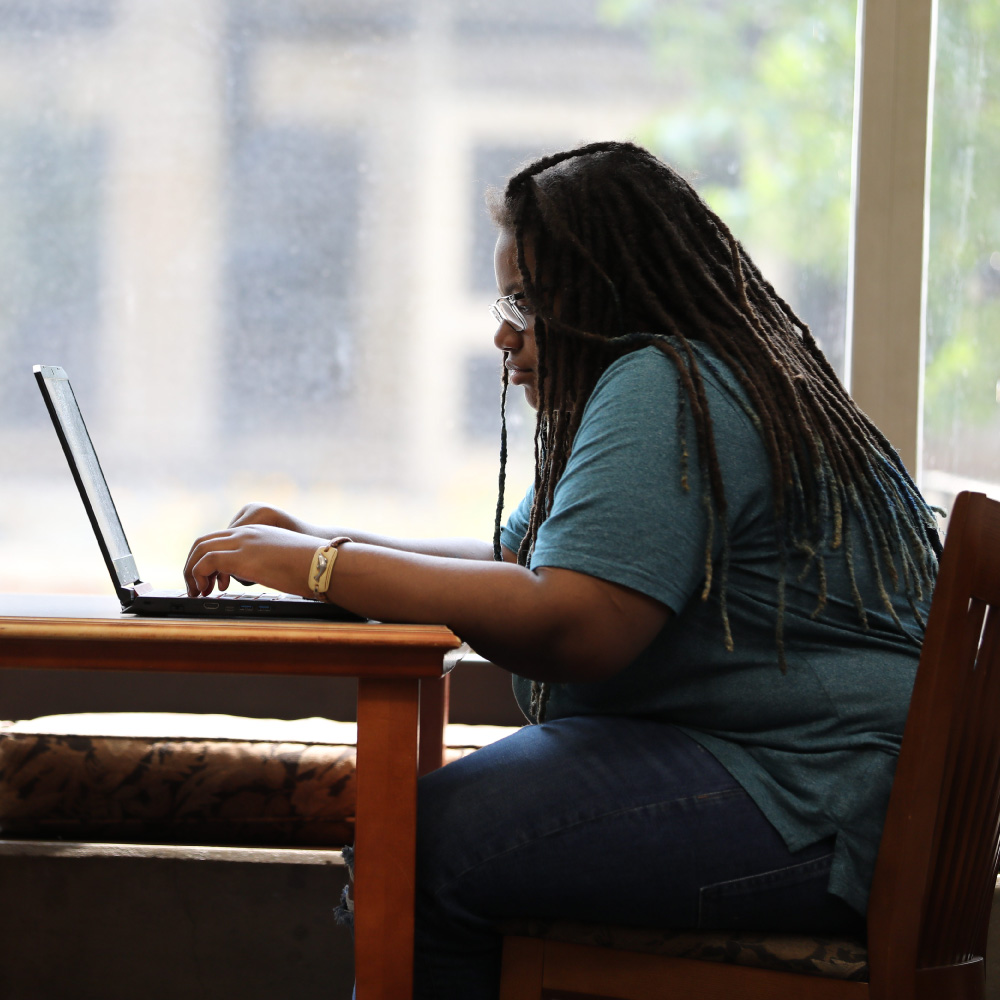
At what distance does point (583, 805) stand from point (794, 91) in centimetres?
160

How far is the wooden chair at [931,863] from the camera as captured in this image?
791 mm

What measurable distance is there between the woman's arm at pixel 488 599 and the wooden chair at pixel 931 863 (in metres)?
0.23

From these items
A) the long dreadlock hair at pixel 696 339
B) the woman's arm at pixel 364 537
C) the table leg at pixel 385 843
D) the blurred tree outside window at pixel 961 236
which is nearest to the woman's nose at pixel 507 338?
the long dreadlock hair at pixel 696 339

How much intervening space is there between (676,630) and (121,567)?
653mm

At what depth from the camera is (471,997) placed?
35.3 inches

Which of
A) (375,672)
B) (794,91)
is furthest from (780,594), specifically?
(794,91)

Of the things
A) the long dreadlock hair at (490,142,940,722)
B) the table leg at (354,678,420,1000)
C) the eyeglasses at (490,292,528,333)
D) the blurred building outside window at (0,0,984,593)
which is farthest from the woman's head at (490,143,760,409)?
the blurred building outside window at (0,0,984,593)

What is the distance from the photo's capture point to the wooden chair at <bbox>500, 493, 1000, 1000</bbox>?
2.59 ft

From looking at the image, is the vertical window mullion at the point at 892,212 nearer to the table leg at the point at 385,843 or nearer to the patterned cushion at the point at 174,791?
the patterned cushion at the point at 174,791

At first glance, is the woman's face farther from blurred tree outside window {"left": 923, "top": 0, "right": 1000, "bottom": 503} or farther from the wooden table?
blurred tree outside window {"left": 923, "top": 0, "right": 1000, "bottom": 503}

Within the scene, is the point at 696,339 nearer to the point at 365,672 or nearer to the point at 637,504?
the point at 637,504

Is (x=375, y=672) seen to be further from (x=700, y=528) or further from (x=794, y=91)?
(x=794, y=91)

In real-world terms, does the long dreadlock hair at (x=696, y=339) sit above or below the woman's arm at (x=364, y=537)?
above

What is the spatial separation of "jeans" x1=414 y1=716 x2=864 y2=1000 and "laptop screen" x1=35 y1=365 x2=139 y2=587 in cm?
50
